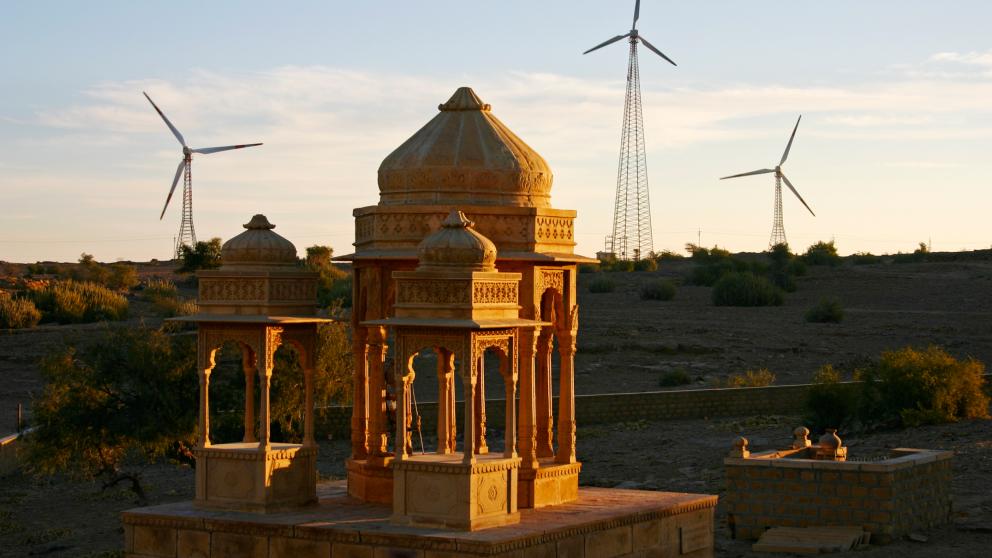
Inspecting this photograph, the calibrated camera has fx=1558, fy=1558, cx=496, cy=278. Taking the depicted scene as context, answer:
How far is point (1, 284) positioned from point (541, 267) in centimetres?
4263

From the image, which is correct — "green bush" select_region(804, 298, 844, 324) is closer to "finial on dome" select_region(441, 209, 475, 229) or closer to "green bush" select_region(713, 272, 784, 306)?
"green bush" select_region(713, 272, 784, 306)

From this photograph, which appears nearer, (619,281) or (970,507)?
(970,507)

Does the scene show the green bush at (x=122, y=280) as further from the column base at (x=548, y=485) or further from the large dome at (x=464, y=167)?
the column base at (x=548, y=485)

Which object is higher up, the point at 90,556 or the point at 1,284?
the point at 1,284

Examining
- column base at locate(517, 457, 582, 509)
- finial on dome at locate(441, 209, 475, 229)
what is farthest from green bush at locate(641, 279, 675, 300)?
finial on dome at locate(441, 209, 475, 229)

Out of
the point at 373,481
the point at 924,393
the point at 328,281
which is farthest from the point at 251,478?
the point at 328,281

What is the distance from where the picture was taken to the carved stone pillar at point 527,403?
1541 cm

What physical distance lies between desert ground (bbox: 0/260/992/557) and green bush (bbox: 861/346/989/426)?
1.81 feet

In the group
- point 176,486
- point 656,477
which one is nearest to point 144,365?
point 176,486

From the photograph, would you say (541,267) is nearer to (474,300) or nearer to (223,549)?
(474,300)

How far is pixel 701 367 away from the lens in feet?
122

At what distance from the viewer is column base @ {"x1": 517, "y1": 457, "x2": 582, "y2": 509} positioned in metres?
15.5

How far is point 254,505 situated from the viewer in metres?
→ 15.0

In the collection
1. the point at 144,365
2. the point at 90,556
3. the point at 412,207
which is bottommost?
the point at 90,556
